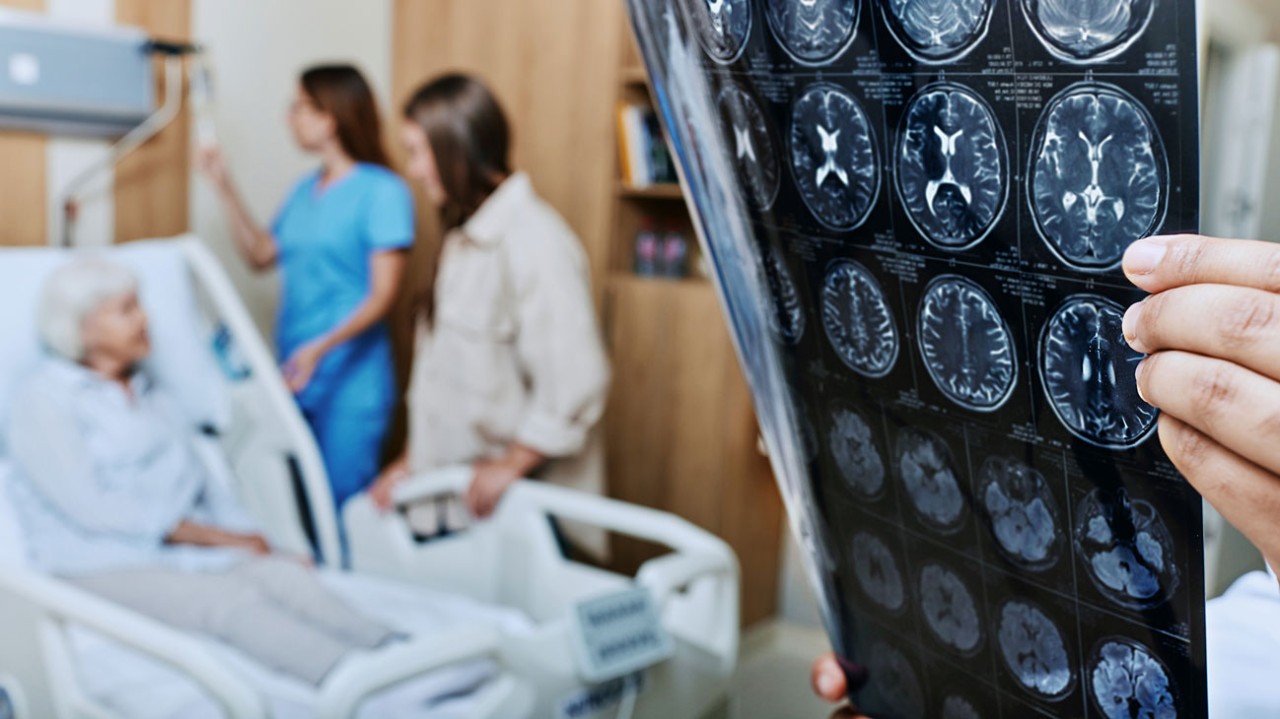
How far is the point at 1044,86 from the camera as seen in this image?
39 cm

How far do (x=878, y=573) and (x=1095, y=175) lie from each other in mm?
274

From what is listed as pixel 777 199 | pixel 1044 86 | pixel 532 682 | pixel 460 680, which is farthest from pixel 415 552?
pixel 1044 86

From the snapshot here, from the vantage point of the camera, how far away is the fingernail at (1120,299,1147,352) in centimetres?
38

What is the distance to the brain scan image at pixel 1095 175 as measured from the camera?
1.19 feet

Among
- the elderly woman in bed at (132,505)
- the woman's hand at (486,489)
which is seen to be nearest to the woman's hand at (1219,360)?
the elderly woman in bed at (132,505)

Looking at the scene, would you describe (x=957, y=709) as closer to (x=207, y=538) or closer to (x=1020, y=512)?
(x=1020, y=512)

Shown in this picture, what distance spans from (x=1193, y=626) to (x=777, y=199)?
0.82ft

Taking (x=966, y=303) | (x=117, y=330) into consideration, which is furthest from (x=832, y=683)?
(x=117, y=330)

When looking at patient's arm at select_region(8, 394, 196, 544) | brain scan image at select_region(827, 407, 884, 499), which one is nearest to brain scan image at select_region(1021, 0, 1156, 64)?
brain scan image at select_region(827, 407, 884, 499)

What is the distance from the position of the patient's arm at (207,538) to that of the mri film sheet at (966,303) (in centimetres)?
174

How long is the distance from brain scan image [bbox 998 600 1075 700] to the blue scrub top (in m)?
2.30

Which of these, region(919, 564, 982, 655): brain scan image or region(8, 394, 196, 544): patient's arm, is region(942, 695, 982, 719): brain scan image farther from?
region(8, 394, 196, 544): patient's arm

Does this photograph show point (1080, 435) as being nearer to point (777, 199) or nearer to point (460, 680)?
point (777, 199)

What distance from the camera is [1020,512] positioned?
0.48 meters
